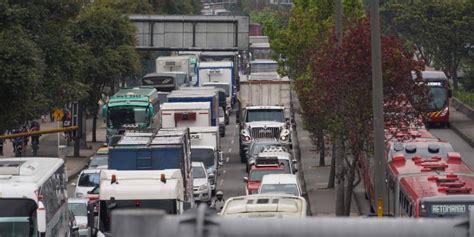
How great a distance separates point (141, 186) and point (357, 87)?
6730 mm

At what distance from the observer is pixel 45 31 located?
4009 cm

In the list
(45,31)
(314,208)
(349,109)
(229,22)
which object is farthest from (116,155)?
(229,22)

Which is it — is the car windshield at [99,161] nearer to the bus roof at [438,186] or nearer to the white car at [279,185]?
the white car at [279,185]

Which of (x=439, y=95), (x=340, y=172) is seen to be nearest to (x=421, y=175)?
(x=340, y=172)

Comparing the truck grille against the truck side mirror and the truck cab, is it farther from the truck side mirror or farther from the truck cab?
the truck side mirror

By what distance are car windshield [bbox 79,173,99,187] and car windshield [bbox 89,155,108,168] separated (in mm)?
3068

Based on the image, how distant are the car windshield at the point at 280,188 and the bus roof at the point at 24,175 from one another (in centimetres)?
1048

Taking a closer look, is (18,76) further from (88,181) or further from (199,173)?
(199,173)

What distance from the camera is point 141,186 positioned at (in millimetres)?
24281

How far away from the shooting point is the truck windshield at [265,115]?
52.4m

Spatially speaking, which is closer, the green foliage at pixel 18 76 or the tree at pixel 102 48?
the green foliage at pixel 18 76

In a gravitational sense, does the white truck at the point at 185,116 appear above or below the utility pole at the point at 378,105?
below

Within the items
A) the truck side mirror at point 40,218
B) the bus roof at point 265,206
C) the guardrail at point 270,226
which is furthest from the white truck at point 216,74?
the guardrail at point 270,226

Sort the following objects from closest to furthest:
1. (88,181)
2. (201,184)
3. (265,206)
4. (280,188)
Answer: (265,206) < (280,188) < (88,181) < (201,184)
